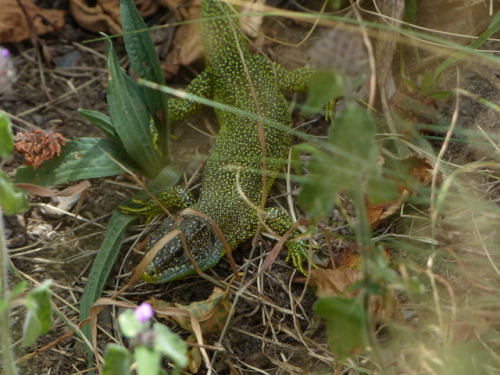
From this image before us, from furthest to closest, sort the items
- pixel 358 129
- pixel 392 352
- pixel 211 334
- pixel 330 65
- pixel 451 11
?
pixel 451 11, pixel 211 334, pixel 392 352, pixel 330 65, pixel 358 129

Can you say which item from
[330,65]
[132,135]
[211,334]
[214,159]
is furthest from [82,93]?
[330,65]

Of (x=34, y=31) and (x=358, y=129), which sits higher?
(x=358, y=129)

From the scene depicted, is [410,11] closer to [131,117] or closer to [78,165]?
[131,117]

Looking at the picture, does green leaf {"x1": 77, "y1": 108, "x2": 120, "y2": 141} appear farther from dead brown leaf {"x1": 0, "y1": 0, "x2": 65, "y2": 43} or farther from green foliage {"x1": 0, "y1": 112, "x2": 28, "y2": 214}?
green foliage {"x1": 0, "y1": 112, "x2": 28, "y2": 214}

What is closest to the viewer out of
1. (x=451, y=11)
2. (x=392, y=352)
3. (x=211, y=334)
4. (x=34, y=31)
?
(x=392, y=352)

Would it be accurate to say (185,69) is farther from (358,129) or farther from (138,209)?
(358,129)

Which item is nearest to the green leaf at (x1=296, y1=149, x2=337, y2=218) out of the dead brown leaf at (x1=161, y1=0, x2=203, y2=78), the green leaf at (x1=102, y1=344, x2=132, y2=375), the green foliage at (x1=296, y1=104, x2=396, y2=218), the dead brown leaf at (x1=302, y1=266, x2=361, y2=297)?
the green foliage at (x1=296, y1=104, x2=396, y2=218)

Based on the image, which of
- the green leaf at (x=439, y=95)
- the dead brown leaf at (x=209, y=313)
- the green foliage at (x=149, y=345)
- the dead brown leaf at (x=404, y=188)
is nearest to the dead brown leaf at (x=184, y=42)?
the green leaf at (x=439, y=95)

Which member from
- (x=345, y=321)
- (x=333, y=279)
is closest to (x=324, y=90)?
(x=345, y=321)
